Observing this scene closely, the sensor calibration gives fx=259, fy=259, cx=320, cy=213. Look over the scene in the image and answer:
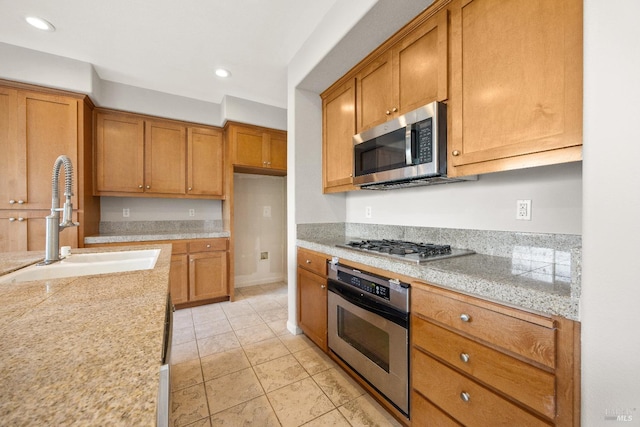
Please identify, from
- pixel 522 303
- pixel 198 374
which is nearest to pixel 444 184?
pixel 522 303

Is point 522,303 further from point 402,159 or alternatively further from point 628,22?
point 402,159

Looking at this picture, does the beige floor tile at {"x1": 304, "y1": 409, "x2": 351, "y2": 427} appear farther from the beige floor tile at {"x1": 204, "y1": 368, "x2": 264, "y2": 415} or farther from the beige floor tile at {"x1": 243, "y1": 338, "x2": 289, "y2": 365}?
the beige floor tile at {"x1": 243, "y1": 338, "x2": 289, "y2": 365}

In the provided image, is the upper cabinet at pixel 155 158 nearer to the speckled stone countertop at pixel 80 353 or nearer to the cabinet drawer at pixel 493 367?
the speckled stone countertop at pixel 80 353

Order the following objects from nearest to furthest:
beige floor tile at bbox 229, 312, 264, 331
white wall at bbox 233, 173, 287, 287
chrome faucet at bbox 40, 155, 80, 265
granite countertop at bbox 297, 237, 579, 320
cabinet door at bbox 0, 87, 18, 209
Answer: granite countertop at bbox 297, 237, 579, 320 → chrome faucet at bbox 40, 155, 80, 265 → cabinet door at bbox 0, 87, 18, 209 → beige floor tile at bbox 229, 312, 264, 331 → white wall at bbox 233, 173, 287, 287

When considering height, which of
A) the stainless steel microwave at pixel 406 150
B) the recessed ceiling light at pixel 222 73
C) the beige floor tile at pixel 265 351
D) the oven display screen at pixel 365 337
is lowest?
the beige floor tile at pixel 265 351

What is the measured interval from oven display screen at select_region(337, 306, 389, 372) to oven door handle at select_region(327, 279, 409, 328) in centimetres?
10

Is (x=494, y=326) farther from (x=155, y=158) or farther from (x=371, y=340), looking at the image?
(x=155, y=158)

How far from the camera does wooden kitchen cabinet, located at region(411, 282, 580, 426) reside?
81 cm

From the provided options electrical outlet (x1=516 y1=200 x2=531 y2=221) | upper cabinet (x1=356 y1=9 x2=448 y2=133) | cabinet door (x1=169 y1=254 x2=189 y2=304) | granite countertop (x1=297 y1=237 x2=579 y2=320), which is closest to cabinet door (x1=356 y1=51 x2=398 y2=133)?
upper cabinet (x1=356 y1=9 x2=448 y2=133)

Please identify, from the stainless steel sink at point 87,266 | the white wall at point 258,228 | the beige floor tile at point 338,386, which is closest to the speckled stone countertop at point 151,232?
the white wall at point 258,228

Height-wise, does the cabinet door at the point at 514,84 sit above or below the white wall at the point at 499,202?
above

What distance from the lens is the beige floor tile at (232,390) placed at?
158 cm

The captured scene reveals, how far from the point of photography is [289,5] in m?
1.81

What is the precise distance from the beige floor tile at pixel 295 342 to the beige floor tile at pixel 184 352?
72cm
